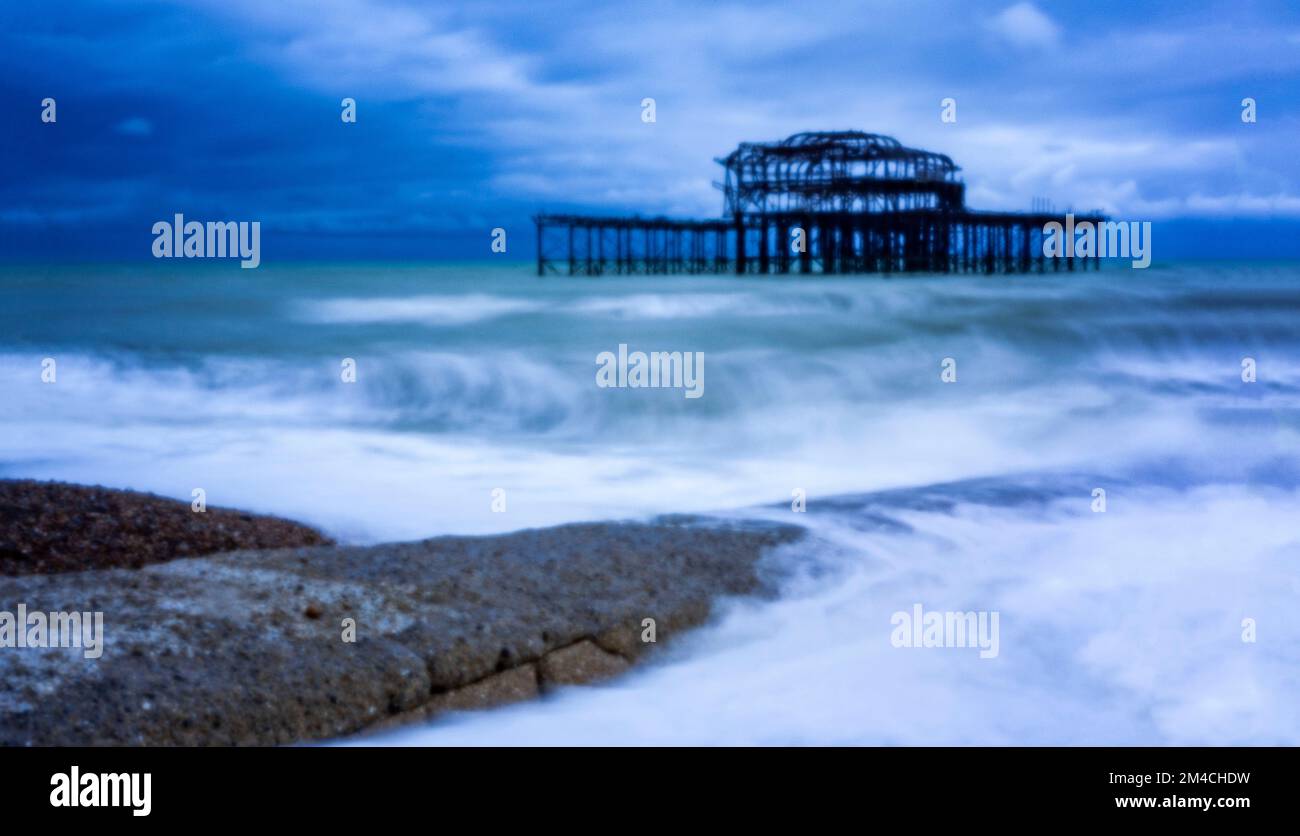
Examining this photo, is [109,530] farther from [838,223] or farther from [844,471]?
[838,223]

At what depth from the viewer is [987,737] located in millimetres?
3525

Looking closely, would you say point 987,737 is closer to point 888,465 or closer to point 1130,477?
point 1130,477

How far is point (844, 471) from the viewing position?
783cm

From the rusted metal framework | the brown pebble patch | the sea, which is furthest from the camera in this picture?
the rusted metal framework

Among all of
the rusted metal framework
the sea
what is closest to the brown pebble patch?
the sea

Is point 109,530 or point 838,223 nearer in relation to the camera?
point 109,530

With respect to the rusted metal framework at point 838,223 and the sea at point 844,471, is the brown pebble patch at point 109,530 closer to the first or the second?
the sea at point 844,471

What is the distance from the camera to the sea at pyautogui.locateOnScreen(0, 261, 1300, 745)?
150 inches

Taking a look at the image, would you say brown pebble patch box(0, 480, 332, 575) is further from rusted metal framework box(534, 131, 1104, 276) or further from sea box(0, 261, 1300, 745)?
rusted metal framework box(534, 131, 1104, 276)

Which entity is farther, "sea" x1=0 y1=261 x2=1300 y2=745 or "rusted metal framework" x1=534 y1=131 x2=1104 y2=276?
"rusted metal framework" x1=534 y1=131 x2=1104 y2=276

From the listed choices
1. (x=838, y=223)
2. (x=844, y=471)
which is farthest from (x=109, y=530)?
(x=838, y=223)

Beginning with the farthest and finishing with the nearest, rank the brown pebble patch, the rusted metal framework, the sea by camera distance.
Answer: the rusted metal framework, the brown pebble patch, the sea

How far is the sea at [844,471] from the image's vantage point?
3.81m

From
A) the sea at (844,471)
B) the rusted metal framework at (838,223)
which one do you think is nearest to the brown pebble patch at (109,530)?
the sea at (844,471)
